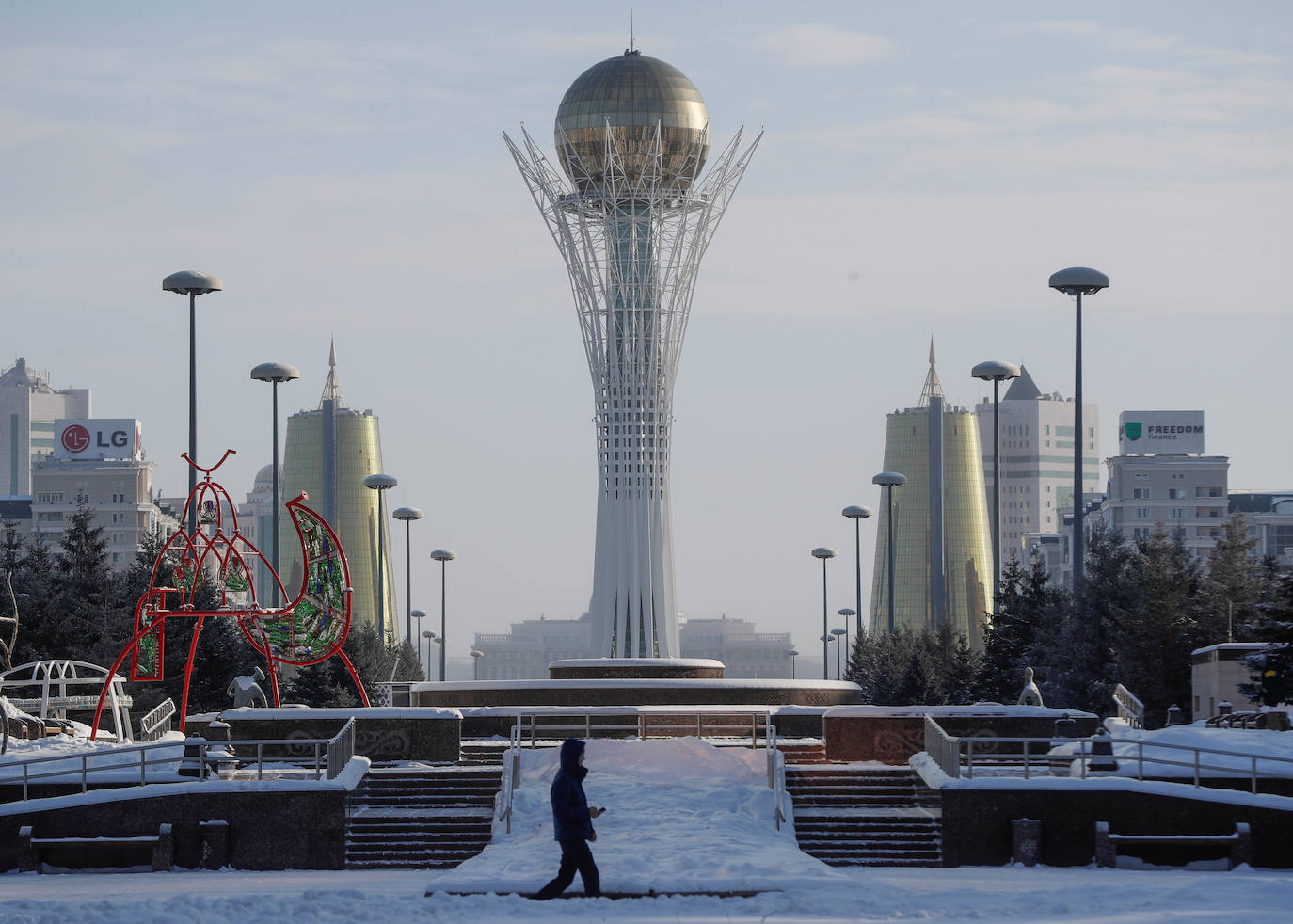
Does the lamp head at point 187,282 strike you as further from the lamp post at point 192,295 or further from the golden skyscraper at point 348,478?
the golden skyscraper at point 348,478

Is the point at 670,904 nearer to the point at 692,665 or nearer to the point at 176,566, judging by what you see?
the point at 176,566

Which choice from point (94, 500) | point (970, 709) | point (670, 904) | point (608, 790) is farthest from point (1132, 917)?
point (94, 500)

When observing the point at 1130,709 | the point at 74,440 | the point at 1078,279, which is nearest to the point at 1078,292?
the point at 1078,279

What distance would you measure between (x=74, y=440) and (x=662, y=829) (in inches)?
5281

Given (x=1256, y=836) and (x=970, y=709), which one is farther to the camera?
(x=970, y=709)

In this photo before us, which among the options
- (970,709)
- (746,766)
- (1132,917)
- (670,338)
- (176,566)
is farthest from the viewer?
(670,338)

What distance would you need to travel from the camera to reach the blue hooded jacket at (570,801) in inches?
778

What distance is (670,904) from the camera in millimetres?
19984

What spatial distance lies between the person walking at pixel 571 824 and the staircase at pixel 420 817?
5.03 m

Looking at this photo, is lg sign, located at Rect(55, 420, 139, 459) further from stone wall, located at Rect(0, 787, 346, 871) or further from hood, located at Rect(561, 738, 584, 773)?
hood, located at Rect(561, 738, 584, 773)

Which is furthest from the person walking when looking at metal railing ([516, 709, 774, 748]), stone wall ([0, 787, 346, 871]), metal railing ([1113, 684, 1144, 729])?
metal railing ([1113, 684, 1144, 729])

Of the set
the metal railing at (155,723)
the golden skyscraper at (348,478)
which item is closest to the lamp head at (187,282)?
the metal railing at (155,723)

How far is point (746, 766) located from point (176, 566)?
12262 millimetres

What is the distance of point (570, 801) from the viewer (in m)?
19.7
